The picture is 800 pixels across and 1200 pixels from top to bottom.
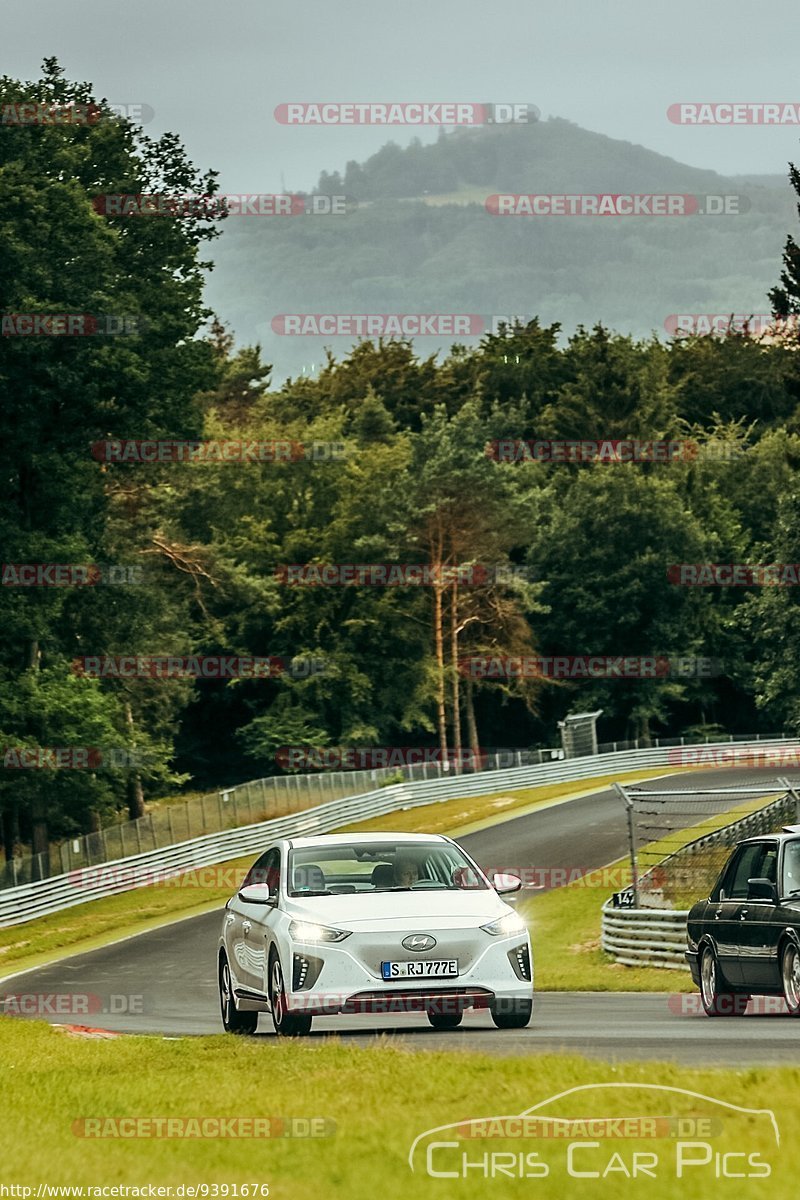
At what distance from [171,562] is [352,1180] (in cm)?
6744

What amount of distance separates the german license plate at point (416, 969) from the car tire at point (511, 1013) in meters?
0.62

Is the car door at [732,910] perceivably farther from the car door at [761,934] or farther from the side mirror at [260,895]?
the side mirror at [260,895]

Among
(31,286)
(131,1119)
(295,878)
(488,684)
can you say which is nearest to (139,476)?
(31,286)

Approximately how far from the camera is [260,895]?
1505 centimetres

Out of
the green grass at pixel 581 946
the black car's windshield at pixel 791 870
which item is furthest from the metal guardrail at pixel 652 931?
the black car's windshield at pixel 791 870

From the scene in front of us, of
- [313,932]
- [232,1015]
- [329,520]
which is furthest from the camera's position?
[329,520]

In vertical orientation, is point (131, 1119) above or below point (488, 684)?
above

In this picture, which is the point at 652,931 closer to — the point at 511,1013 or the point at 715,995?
the point at 715,995

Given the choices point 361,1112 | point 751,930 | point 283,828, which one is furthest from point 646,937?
point 283,828

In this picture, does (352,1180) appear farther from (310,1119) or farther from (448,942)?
(448,942)

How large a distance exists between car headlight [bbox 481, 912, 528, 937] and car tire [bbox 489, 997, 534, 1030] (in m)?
0.52

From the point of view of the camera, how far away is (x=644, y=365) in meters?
115

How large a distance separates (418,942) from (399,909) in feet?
1.22

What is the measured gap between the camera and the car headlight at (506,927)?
1416cm
